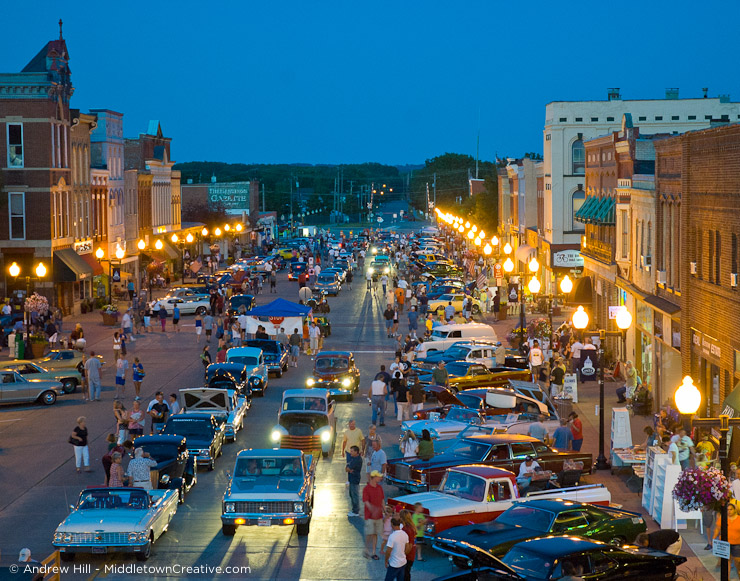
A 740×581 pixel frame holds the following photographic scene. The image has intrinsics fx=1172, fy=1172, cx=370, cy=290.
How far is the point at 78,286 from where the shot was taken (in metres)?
66.6

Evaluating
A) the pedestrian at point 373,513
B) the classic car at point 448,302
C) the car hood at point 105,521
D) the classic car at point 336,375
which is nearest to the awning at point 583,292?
the classic car at point 448,302

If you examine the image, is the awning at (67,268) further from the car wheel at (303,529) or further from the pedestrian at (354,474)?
the car wheel at (303,529)

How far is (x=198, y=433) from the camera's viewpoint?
90.3 ft

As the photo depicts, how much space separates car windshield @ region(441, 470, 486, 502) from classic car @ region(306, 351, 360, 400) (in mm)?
15542

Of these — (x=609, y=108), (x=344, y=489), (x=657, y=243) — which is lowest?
(x=344, y=489)

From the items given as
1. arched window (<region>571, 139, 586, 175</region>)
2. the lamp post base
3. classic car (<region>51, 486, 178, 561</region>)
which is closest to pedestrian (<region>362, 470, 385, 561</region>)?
Result: classic car (<region>51, 486, 178, 561</region>)

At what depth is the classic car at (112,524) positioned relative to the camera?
19062 millimetres

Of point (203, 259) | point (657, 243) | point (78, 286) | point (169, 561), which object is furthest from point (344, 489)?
point (203, 259)

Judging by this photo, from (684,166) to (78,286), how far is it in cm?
4283

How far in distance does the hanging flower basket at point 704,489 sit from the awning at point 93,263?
177 ft

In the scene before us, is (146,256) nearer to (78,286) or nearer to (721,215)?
(78,286)

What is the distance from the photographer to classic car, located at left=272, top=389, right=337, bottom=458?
92.3ft

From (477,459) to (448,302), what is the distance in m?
38.5

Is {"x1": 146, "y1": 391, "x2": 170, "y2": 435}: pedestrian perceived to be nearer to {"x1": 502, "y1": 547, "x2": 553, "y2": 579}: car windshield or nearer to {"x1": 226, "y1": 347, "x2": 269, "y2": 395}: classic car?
{"x1": 226, "y1": 347, "x2": 269, "y2": 395}: classic car
